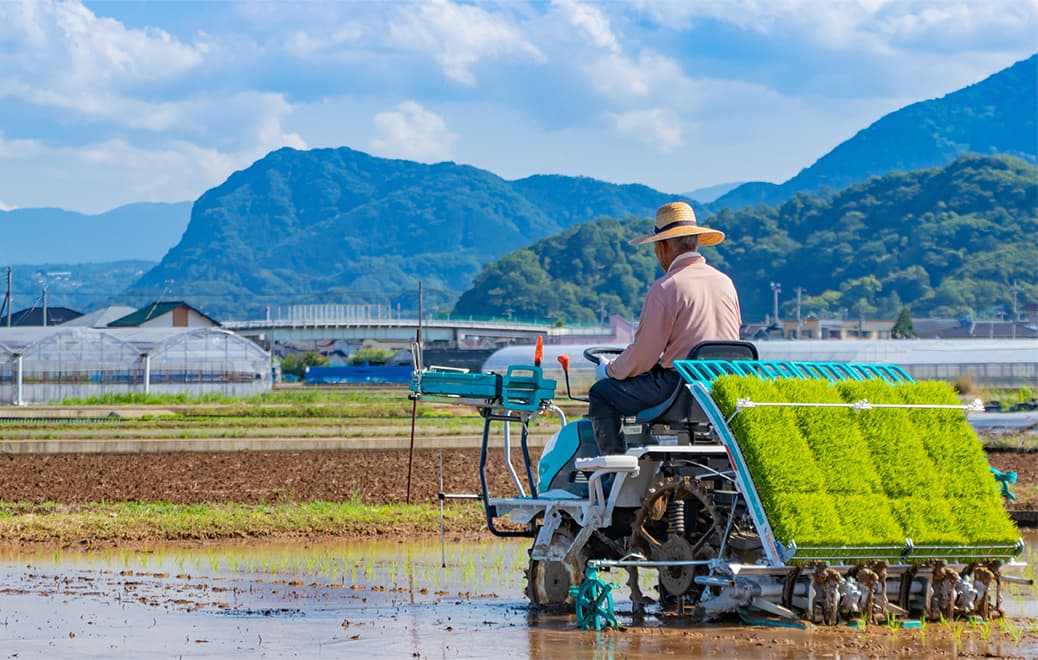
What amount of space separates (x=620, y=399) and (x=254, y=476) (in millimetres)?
14490

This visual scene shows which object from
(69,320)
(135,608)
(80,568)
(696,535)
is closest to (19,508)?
(80,568)

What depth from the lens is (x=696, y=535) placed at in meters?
9.01

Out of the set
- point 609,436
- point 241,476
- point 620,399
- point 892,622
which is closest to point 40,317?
point 241,476

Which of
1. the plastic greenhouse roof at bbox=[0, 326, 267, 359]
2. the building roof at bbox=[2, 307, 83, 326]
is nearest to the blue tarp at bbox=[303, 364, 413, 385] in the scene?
the building roof at bbox=[2, 307, 83, 326]

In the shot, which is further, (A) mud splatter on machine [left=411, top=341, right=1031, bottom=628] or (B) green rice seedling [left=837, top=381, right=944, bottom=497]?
(B) green rice seedling [left=837, top=381, right=944, bottom=497]

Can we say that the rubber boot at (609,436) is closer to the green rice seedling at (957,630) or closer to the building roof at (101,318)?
the green rice seedling at (957,630)

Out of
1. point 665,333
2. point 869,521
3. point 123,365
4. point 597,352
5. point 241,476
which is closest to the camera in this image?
point 869,521

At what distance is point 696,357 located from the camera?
9125mm

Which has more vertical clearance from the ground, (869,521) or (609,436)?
(609,436)

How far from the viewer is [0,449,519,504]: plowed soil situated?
19578 millimetres

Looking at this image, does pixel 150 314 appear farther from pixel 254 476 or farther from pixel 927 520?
pixel 927 520

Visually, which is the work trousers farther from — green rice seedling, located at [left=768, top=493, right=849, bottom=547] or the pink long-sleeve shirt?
green rice seedling, located at [left=768, top=493, right=849, bottom=547]

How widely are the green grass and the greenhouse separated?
52607 millimetres

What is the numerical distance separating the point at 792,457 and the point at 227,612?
404 centimetres
